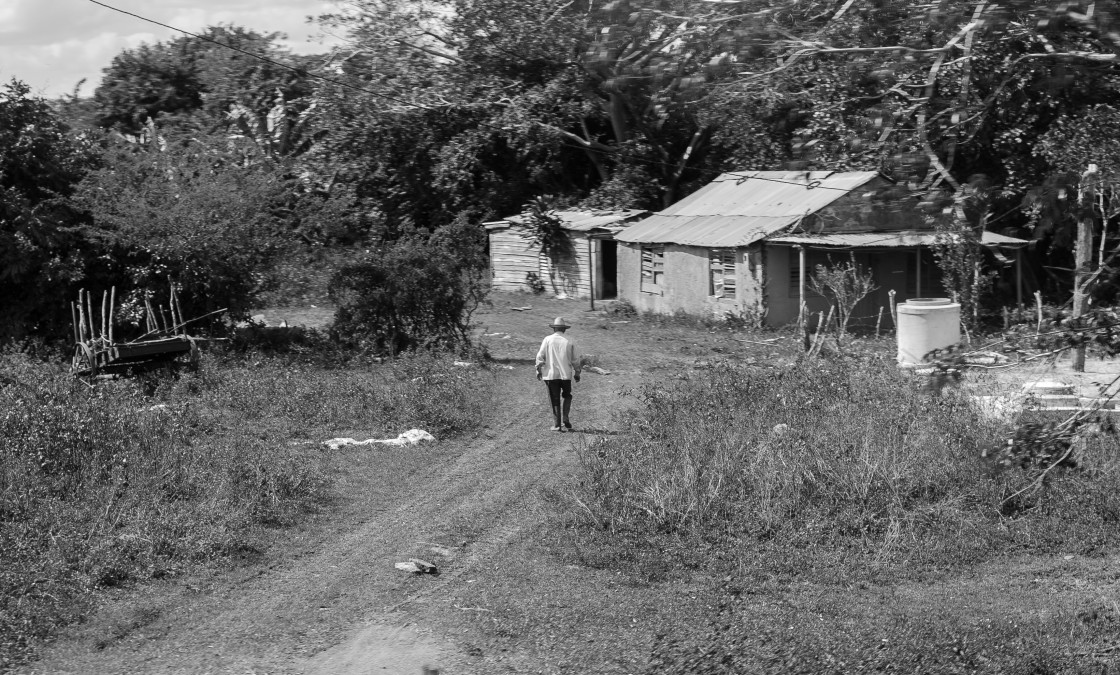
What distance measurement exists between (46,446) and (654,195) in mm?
23237

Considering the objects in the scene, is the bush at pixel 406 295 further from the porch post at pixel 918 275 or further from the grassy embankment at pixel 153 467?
the porch post at pixel 918 275

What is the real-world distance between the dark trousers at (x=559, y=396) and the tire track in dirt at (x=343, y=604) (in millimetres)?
2135

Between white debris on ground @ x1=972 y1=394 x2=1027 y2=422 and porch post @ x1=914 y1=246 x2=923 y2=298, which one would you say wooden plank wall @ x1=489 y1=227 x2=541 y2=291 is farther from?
white debris on ground @ x1=972 y1=394 x2=1027 y2=422

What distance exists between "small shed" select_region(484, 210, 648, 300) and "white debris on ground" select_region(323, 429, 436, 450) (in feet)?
53.6

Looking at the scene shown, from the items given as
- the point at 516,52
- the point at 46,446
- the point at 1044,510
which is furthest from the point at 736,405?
the point at 516,52

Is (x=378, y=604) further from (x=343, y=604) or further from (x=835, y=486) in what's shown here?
(x=835, y=486)

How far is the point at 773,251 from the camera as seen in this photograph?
23.2 meters

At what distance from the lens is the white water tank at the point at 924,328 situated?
16438 mm

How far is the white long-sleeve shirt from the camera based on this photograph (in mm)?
13078

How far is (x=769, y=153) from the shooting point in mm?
24078

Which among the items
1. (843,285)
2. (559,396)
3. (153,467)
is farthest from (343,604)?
(843,285)

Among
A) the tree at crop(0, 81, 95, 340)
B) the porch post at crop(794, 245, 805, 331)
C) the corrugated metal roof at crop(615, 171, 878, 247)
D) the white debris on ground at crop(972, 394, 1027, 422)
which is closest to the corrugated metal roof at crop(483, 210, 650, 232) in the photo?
the corrugated metal roof at crop(615, 171, 878, 247)

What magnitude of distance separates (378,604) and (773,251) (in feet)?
55.9

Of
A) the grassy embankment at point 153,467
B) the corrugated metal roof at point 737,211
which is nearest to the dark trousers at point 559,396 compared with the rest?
the grassy embankment at point 153,467
